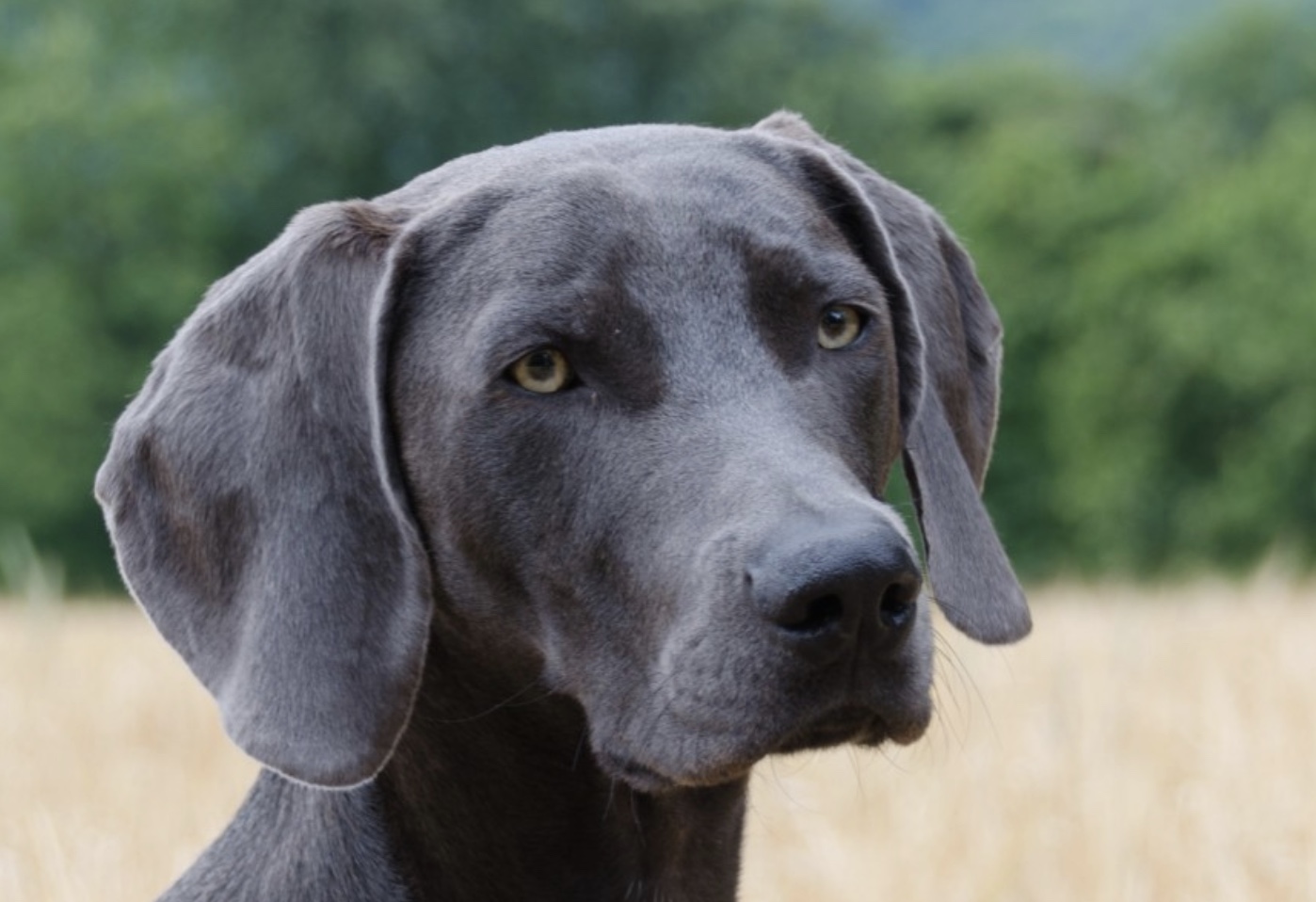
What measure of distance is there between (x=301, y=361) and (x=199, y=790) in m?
3.26

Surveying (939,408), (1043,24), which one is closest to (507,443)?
(939,408)

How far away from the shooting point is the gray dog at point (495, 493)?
376 cm

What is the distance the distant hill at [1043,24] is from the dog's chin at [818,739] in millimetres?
85323

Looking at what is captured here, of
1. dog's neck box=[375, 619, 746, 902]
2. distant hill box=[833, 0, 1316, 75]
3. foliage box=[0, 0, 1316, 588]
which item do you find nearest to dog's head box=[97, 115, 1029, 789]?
dog's neck box=[375, 619, 746, 902]

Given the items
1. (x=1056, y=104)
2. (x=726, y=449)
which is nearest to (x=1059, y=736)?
(x=726, y=449)

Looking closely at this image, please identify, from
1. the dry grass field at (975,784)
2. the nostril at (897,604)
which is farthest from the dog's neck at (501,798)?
the nostril at (897,604)

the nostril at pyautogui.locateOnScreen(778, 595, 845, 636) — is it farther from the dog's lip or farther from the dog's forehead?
the dog's forehead

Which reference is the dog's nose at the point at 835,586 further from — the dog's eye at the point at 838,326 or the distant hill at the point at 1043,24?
the distant hill at the point at 1043,24

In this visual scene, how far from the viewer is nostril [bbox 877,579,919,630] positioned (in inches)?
132

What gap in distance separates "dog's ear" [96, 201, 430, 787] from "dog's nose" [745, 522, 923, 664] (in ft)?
2.72

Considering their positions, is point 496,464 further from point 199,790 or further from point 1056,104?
point 1056,104

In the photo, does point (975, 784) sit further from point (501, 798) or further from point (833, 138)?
point (833, 138)

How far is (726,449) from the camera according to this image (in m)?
3.69

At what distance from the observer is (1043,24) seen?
3903 inches
